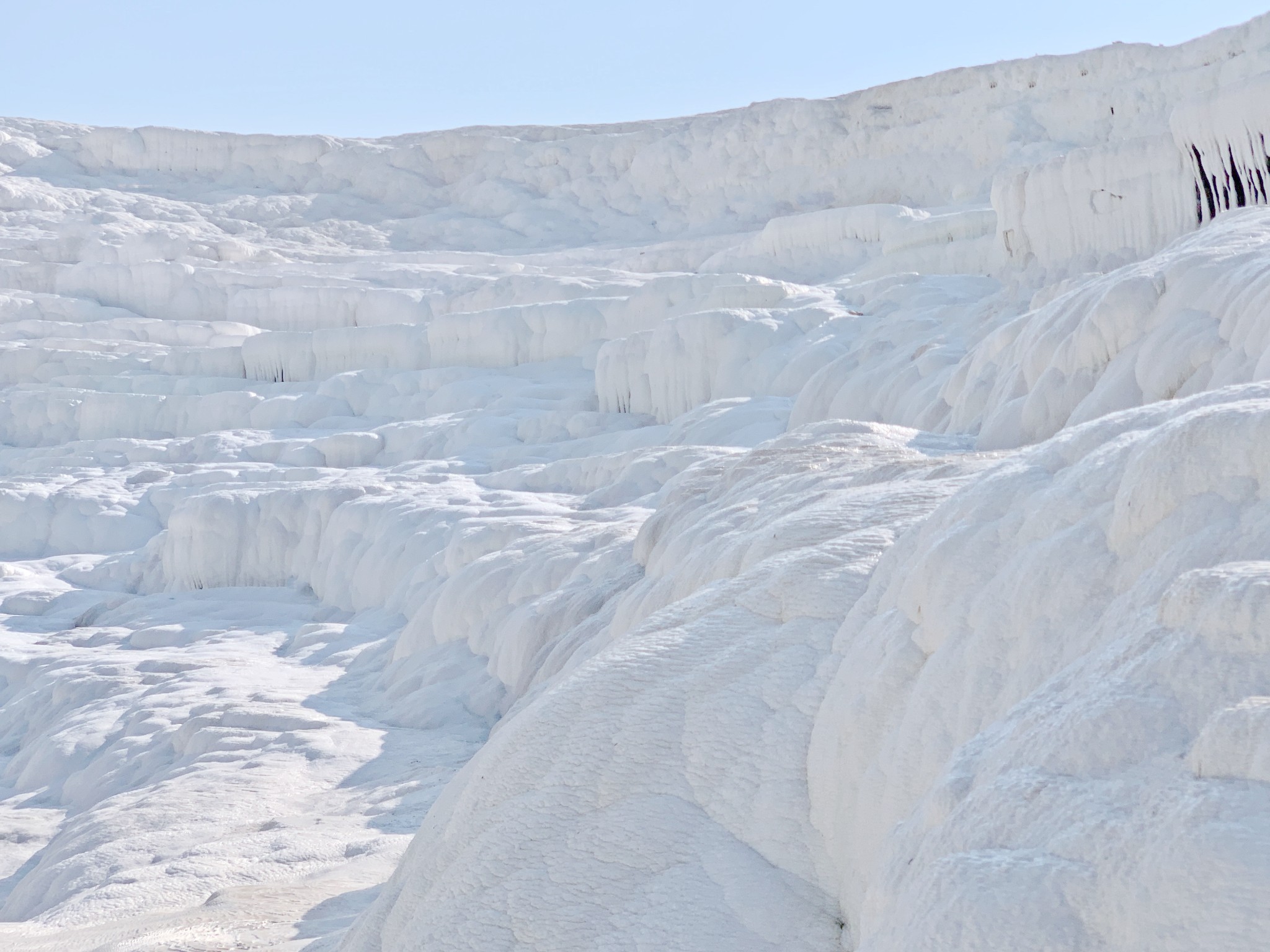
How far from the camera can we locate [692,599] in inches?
141

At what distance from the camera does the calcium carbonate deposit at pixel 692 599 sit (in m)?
1.67

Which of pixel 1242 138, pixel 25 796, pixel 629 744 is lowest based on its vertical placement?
pixel 25 796

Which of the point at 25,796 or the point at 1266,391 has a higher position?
the point at 1266,391

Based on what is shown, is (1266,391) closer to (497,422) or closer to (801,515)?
(801,515)

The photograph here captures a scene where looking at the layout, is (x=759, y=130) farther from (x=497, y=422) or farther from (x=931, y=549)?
(x=931, y=549)

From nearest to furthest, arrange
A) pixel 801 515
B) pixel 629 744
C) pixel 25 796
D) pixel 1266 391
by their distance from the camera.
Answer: pixel 1266 391, pixel 629 744, pixel 801 515, pixel 25 796

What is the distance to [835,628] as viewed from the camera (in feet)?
10.00

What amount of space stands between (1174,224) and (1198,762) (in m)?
11.1

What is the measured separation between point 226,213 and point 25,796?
1053 inches

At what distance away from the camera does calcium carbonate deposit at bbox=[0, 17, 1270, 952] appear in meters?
1.67

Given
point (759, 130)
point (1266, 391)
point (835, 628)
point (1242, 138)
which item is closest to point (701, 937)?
point (835, 628)

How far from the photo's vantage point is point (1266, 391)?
2.34 meters

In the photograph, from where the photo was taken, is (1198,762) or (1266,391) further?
(1266,391)

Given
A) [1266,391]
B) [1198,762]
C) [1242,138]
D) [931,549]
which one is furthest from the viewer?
[1242,138]
